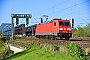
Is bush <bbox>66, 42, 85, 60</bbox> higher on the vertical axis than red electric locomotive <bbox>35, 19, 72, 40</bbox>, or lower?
lower

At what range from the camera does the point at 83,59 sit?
12.6 m

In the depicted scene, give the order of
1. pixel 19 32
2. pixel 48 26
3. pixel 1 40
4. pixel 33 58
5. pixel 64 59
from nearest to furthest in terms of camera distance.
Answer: pixel 64 59 → pixel 33 58 → pixel 1 40 → pixel 48 26 → pixel 19 32

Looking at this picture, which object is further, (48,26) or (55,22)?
(48,26)

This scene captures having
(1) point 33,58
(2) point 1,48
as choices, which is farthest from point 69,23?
(1) point 33,58

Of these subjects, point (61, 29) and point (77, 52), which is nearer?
point (77, 52)

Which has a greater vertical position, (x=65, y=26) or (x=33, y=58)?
(x=65, y=26)

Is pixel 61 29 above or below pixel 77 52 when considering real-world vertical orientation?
above

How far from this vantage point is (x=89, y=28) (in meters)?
71.1

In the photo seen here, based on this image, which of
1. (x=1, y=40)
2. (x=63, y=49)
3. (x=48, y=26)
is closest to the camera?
(x=63, y=49)

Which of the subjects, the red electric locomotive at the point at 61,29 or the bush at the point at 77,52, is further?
the red electric locomotive at the point at 61,29

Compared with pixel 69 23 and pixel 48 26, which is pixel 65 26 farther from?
pixel 48 26

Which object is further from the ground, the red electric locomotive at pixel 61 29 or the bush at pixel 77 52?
the red electric locomotive at pixel 61 29

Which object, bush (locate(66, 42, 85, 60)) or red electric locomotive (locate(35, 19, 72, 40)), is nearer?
bush (locate(66, 42, 85, 60))

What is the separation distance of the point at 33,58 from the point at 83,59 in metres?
5.99
